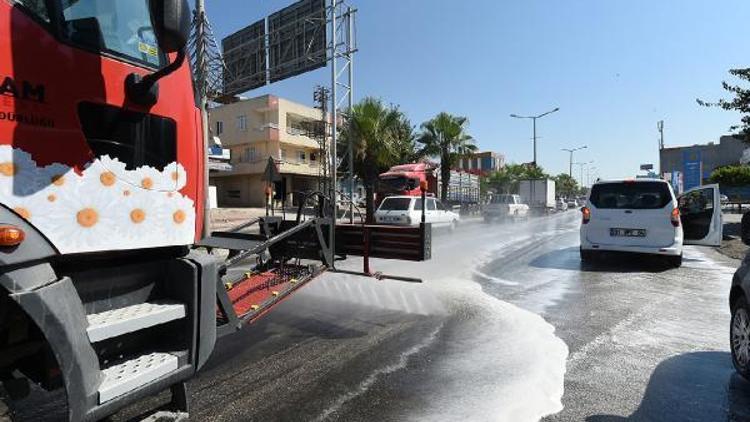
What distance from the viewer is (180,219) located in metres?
2.97

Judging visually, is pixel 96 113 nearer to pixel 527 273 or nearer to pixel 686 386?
pixel 686 386

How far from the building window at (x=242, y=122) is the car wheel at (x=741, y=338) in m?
43.5

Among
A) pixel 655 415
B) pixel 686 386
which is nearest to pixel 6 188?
pixel 655 415

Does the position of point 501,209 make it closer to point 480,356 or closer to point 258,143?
point 258,143

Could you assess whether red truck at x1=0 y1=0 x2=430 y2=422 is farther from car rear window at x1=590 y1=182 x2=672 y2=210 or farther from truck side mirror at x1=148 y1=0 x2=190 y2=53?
car rear window at x1=590 y1=182 x2=672 y2=210

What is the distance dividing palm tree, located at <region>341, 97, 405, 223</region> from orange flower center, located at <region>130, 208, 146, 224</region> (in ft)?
85.6

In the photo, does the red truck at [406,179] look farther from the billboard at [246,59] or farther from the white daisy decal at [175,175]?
the white daisy decal at [175,175]

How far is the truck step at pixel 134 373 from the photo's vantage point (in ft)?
7.50

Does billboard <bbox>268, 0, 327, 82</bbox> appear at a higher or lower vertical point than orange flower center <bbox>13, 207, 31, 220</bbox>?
higher

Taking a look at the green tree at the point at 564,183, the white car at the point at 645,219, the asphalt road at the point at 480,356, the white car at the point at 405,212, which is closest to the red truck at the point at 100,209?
the asphalt road at the point at 480,356

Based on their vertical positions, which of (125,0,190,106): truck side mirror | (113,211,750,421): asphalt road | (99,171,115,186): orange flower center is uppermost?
(125,0,190,106): truck side mirror

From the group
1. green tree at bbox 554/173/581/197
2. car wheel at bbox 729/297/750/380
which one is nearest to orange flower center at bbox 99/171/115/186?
car wheel at bbox 729/297/750/380

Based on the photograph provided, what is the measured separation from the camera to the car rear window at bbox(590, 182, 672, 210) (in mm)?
10055

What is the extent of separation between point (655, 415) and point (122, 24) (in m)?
4.26
